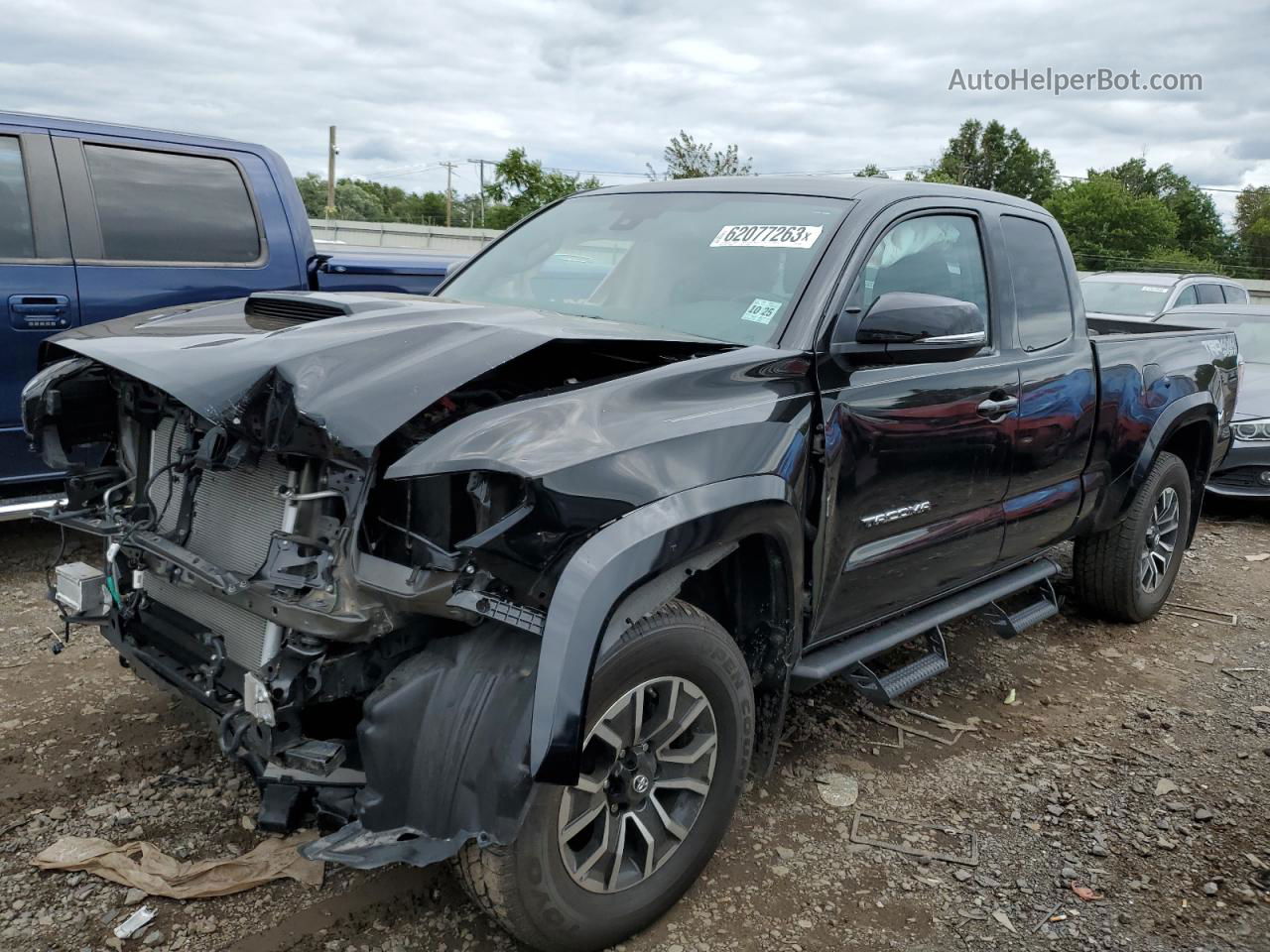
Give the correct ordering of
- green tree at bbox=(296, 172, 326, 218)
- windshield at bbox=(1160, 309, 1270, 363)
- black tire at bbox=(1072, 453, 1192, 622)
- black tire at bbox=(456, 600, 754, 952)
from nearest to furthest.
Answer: black tire at bbox=(456, 600, 754, 952), black tire at bbox=(1072, 453, 1192, 622), windshield at bbox=(1160, 309, 1270, 363), green tree at bbox=(296, 172, 326, 218)

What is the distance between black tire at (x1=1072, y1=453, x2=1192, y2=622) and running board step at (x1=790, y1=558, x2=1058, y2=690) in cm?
72

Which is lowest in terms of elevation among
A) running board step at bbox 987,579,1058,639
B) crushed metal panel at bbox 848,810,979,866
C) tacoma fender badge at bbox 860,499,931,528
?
crushed metal panel at bbox 848,810,979,866

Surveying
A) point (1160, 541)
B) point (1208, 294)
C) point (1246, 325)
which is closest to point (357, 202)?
point (1208, 294)

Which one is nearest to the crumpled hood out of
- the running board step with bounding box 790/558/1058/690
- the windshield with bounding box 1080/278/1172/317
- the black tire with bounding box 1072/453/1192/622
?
the running board step with bounding box 790/558/1058/690

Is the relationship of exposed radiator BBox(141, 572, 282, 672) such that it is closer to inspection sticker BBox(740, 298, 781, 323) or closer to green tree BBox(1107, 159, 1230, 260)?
inspection sticker BBox(740, 298, 781, 323)

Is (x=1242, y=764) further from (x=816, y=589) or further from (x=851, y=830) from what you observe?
(x=816, y=589)

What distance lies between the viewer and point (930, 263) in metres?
3.59

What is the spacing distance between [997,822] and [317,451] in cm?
248

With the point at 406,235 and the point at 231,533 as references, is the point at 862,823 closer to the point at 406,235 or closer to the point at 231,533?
the point at 231,533

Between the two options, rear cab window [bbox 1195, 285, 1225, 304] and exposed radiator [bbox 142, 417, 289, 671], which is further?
rear cab window [bbox 1195, 285, 1225, 304]

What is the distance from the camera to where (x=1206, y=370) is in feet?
16.6

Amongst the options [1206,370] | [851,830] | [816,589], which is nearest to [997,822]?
[851,830]

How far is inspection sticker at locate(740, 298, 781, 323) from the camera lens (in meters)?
3.07

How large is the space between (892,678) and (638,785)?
124cm
